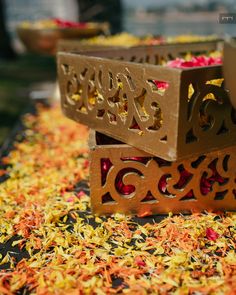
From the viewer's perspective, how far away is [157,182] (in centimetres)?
199

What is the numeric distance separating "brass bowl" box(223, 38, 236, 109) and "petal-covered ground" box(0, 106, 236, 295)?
701 millimetres

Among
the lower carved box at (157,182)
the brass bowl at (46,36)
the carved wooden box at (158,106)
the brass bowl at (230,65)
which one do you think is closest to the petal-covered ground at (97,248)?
the lower carved box at (157,182)

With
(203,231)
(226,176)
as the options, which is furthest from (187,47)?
(203,231)

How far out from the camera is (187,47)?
3283 mm

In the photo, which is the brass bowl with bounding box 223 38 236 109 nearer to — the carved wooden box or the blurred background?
the carved wooden box

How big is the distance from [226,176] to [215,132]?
32 centimetres

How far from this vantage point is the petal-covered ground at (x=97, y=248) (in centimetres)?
154

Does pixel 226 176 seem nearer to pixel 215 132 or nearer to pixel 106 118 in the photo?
pixel 215 132

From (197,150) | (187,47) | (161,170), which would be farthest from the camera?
(187,47)

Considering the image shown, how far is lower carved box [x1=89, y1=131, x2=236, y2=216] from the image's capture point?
6.41 feet

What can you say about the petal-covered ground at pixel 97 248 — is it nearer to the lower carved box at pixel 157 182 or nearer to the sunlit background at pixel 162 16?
the lower carved box at pixel 157 182

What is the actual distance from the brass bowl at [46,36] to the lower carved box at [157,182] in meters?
2.94

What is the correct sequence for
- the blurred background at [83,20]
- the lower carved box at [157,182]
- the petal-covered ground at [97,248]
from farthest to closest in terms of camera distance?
the blurred background at [83,20], the lower carved box at [157,182], the petal-covered ground at [97,248]

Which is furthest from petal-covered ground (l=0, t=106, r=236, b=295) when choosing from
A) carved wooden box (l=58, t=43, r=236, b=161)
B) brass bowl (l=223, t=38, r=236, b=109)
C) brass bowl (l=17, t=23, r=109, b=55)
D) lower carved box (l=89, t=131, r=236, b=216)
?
brass bowl (l=17, t=23, r=109, b=55)
